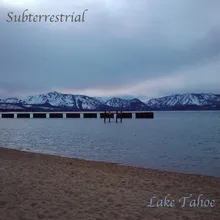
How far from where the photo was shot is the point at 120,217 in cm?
637

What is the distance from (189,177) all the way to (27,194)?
744 centimetres

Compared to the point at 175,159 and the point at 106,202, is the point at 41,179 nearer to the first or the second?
the point at 106,202

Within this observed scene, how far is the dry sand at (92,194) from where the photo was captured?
654 centimetres

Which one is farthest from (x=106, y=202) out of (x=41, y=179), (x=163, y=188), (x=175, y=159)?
(x=175, y=159)

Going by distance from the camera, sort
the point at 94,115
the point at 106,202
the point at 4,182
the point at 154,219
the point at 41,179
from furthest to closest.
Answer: the point at 94,115 → the point at 41,179 → the point at 4,182 → the point at 106,202 → the point at 154,219

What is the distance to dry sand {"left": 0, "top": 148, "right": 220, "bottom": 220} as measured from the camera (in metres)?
6.54

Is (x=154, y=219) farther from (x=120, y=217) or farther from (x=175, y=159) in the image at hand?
(x=175, y=159)

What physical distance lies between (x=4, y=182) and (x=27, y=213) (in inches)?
128

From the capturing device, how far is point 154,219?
637 centimetres

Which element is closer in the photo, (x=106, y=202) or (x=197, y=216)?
(x=197, y=216)

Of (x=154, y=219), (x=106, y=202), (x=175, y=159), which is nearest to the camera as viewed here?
(x=154, y=219)

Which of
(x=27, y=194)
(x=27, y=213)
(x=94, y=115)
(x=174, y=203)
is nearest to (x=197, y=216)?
(x=174, y=203)

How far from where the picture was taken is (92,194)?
8.25 m

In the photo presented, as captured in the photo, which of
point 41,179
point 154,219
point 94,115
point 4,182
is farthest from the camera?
point 94,115
